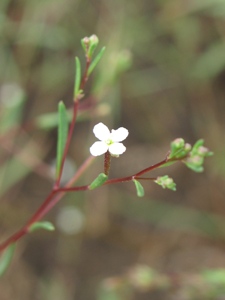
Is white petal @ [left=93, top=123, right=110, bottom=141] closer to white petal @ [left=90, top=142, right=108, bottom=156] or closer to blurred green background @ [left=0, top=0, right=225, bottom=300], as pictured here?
white petal @ [left=90, top=142, right=108, bottom=156]

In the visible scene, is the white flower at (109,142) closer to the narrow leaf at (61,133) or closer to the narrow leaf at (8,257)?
the narrow leaf at (61,133)

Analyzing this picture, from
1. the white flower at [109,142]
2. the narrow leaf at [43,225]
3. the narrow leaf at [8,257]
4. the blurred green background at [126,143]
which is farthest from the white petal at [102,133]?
the blurred green background at [126,143]

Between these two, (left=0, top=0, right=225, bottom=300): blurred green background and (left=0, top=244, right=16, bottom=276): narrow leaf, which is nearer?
(left=0, top=244, right=16, bottom=276): narrow leaf

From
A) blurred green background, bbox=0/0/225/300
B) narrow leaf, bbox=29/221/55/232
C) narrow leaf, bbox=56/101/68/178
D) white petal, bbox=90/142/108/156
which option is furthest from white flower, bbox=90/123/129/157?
blurred green background, bbox=0/0/225/300

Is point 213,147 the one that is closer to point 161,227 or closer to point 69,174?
point 161,227

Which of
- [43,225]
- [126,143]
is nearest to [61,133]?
[43,225]
